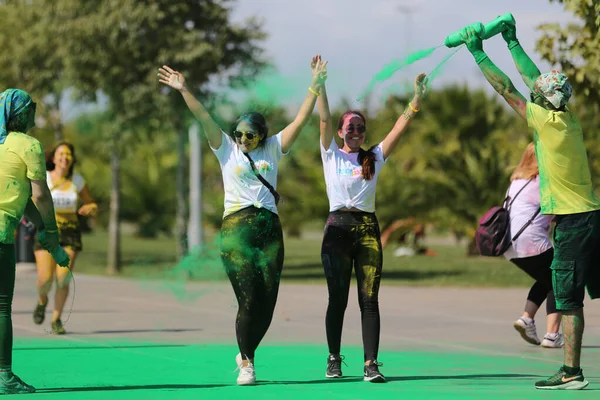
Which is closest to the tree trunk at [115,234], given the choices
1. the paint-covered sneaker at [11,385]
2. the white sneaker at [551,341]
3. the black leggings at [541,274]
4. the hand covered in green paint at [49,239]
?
the black leggings at [541,274]

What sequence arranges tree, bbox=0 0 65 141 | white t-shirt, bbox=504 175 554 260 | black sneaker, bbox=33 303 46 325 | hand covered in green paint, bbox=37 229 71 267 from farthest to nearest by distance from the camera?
1. tree, bbox=0 0 65 141
2. black sneaker, bbox=33 303 46 325
3. white t-shirt, bbox=504 175 554 260
4. hand covered in green paint, bbox=37 229 71 267

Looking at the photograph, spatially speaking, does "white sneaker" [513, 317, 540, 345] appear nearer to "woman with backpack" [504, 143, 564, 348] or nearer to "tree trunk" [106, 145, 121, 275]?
"woman with backpack" [504, 143, 564, 348]

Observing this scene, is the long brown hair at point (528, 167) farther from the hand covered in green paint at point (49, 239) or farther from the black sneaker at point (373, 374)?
the hand covered in green paint at point (49, 239)

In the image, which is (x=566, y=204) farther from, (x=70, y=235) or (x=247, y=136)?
(x=70, y=235)

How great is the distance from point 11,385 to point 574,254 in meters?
3.69

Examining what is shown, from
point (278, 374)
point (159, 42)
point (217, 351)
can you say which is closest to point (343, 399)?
point (278, 374)

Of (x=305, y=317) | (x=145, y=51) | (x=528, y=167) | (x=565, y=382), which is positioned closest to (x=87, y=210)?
(x=305, y=317)

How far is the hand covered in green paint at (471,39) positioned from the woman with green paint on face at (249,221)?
993 millimetres

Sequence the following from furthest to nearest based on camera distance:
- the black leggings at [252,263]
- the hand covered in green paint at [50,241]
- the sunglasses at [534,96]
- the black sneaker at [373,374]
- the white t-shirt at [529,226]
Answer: the white t-shirt at [529,226]
the black sneaker at [373,374]
the black leggings at [252,263]
the sunglasses at [534,96]
the hand covered in green paint at [50,241]

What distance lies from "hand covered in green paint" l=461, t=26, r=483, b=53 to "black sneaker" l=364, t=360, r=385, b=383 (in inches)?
88.0

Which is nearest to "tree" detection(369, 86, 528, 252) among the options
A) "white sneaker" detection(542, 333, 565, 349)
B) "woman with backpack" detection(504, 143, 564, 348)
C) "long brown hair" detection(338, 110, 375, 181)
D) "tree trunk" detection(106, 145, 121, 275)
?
"tree trunk" detection(106, 145, 121, 275)

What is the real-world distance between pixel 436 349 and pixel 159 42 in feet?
39.5

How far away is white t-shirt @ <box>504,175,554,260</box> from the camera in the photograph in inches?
377

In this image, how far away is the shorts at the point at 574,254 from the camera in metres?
7.23
